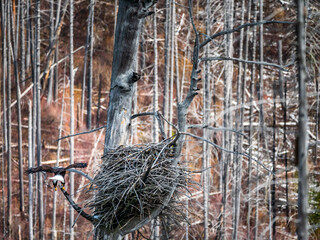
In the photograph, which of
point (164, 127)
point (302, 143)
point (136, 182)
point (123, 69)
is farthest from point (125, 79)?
point (164, 127)

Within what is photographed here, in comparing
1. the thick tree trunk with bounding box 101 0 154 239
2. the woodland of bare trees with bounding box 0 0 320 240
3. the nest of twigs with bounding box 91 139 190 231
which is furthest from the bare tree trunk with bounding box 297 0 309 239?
the thick tree trunk with bounding box 101 0 154 239

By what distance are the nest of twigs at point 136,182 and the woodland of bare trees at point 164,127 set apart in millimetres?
13

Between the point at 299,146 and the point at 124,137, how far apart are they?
81.9 inches

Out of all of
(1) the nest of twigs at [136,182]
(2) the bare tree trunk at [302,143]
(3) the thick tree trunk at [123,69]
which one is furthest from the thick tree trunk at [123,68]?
(2) the bare tree trunk at [302,143]

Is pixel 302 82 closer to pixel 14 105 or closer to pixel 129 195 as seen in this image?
pixel 129 195

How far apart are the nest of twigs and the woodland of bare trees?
1 cm

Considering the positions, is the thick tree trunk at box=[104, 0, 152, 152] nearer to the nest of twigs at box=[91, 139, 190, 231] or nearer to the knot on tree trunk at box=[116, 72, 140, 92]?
the knot on tree trunk at box=[116, 72, 140, 92]

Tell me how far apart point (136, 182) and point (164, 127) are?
5228 mm

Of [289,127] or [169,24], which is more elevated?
[169,24]

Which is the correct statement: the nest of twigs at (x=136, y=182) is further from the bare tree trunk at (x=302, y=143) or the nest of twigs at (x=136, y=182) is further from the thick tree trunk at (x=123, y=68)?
the bare tree trunk at (x=302, y=143)

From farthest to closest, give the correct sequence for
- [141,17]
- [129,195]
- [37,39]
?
[37,39] → [141,17] → [129,195]

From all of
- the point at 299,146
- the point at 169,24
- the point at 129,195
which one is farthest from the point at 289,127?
the point at 299,146

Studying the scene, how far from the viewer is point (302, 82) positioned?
142 cm

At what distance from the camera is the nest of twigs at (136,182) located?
8.32 ft
